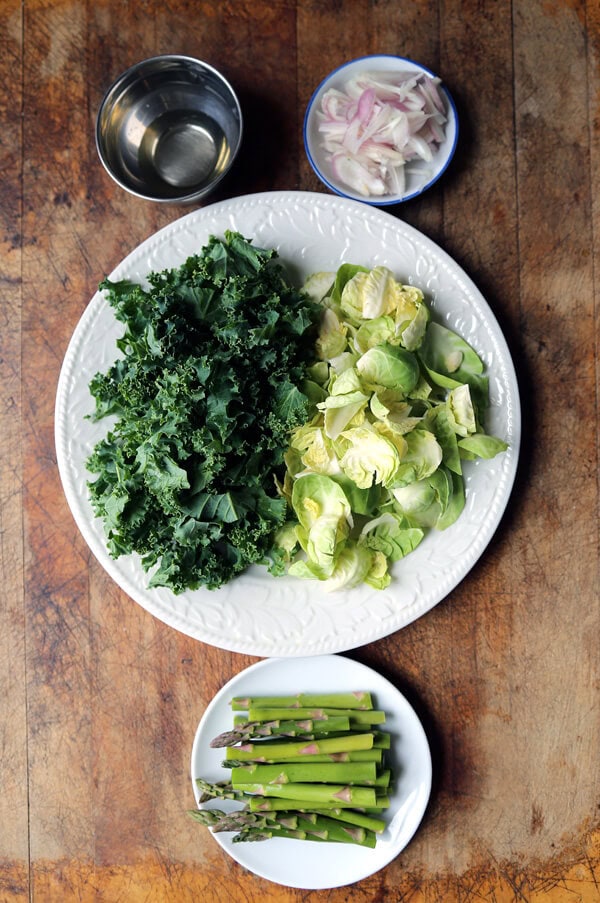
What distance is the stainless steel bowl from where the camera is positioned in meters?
2.63

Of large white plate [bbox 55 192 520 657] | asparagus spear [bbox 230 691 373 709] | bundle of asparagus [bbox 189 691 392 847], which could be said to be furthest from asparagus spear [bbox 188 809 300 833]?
large white plate [bbox 55 192 520 657]

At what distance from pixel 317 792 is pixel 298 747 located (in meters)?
0.16

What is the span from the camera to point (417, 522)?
2.44m

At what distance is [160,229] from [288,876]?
2.28m

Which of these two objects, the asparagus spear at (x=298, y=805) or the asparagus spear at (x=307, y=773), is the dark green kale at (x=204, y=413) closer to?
the asparagus spear at (x=307, y=773)

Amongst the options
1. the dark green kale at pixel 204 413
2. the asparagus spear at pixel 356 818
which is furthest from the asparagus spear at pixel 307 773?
the dark green kale at pixel 204 413

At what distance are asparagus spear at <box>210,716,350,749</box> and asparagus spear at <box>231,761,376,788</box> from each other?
0.31 ft

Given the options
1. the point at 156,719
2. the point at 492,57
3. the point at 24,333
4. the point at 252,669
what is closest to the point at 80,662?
the point at 156,719

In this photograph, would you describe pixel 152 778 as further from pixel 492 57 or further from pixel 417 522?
pixel 492 57

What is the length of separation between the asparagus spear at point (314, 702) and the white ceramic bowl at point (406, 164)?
1.68 m

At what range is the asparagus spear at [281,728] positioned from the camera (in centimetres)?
249

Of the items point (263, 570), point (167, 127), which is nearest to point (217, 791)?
point (263, 570)

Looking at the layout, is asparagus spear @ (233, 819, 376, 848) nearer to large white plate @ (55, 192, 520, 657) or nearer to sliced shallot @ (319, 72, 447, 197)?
large white plate @ (55, 192, 520, 657)

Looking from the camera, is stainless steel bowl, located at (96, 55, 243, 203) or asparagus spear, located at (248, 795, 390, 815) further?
stainless steel bowl, located at (96, 55, 243, 203)
